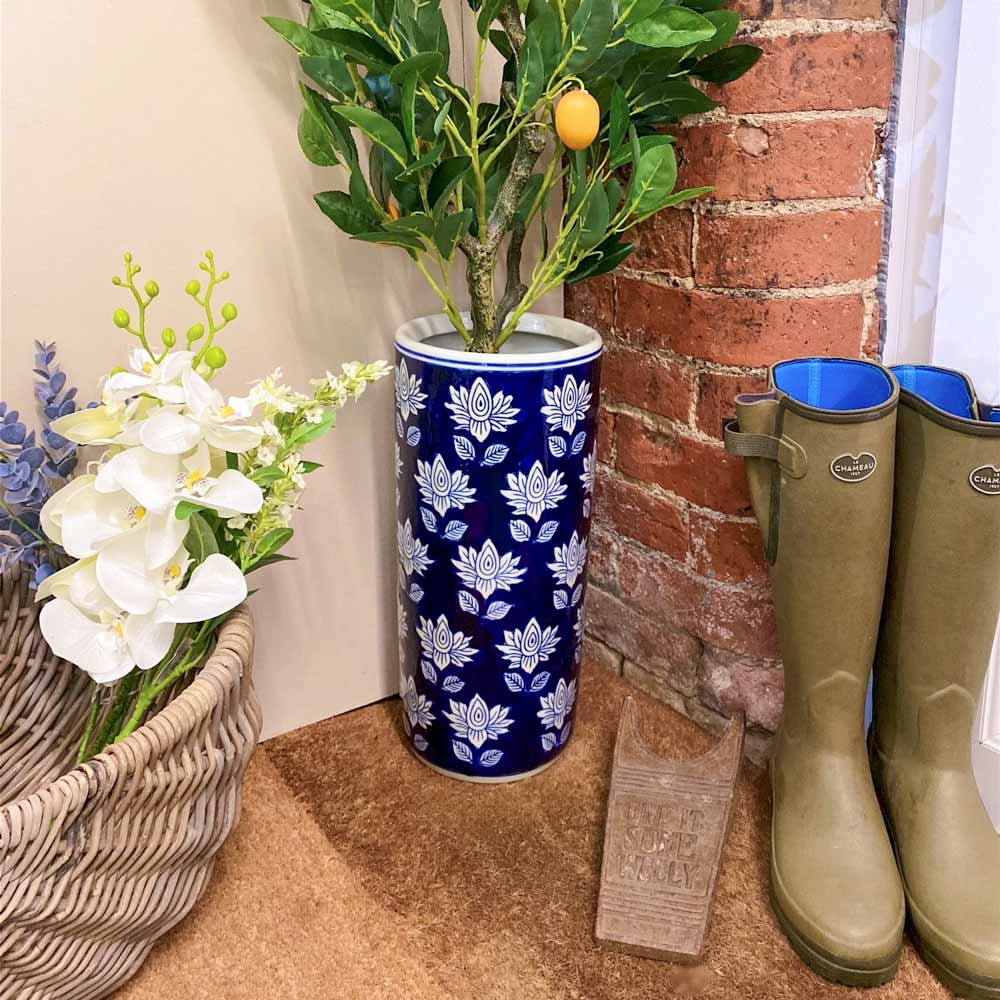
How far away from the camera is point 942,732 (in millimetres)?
979

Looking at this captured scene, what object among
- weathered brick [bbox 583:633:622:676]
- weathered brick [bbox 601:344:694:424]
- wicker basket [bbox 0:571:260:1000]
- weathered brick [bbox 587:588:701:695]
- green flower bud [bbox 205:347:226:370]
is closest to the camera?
wicker basket [bbox 0:571:260:1000]

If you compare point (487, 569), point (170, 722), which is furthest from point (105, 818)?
point (487, 569)

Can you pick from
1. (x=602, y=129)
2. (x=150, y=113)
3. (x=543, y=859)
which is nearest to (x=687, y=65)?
(x=602, y=129)

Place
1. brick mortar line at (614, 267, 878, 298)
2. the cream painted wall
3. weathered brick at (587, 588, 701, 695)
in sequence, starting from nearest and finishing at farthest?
the cream painted wall, brick mortar line at (614, 267, 878, 298), weathered brick at (587, 588, 701, 695)

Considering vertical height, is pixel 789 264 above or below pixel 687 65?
below

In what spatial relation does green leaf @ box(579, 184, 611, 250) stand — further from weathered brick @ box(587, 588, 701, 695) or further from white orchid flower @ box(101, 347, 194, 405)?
weathered brick @ box(587, 588, 701, 695)

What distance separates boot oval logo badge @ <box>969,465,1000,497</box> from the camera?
35.3 inches

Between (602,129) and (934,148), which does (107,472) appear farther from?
(934,148)

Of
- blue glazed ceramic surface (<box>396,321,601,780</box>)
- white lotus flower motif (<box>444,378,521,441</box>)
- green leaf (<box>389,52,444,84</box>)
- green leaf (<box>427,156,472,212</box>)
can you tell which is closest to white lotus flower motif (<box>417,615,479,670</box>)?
blue glazed ceramic surface (<box>396,321,601,780</box>)

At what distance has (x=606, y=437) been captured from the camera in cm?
131

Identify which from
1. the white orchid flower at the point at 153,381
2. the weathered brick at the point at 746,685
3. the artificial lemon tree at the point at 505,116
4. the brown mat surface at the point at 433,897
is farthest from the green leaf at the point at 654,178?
the brown mat surface at the point at 433,897

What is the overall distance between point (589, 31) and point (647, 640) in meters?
0.75

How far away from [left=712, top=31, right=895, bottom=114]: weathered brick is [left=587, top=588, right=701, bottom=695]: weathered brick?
0.62 metres

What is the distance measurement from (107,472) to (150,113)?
0.40 metres
